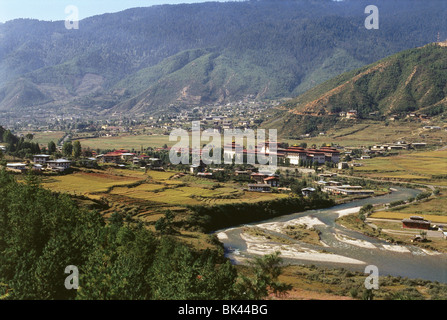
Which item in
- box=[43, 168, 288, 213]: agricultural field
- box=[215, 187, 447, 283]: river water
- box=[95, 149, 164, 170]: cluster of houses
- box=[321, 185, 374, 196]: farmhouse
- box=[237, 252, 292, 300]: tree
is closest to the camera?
box=[237, 252, 292, 300]: tree

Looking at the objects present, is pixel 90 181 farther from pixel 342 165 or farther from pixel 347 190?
pixel 342 165

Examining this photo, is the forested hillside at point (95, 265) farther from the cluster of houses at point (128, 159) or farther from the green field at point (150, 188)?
the cluster of houses at point (128, 159)

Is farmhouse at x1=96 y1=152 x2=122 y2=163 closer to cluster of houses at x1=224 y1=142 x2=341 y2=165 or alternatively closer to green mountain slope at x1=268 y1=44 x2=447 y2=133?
cluster of houses at x1=224 y1=142 x2=341 y2=165

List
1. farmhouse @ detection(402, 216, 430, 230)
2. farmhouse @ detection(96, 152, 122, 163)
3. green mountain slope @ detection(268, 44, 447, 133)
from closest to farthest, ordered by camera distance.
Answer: farmhouse @ detection(402, 216, 430, 230)
farmhouse @ detection(96, 152, 122, 163)
green mountain slope @ detection(268, 44, 447, 133)

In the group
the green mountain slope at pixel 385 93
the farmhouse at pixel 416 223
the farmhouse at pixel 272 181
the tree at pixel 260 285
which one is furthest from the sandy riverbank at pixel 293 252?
the green mountain slope at pixel 385 93

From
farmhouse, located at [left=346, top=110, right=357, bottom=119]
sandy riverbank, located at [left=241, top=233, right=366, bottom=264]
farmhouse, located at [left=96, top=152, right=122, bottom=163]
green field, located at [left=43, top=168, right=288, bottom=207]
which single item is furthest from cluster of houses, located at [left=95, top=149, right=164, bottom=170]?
farmhouse, located at [left=346, top=110, right=357, bottom=119]
